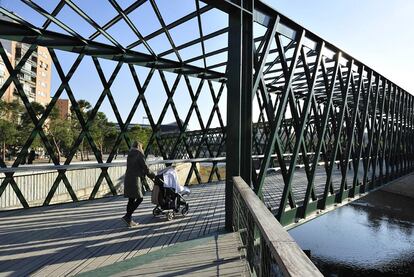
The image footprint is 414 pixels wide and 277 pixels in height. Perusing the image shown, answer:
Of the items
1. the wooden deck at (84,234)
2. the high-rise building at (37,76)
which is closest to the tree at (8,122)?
the high-rise building at (37,76)

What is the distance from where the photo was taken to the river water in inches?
Result: 915

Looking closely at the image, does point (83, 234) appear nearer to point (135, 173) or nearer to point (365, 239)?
point (135, 173)

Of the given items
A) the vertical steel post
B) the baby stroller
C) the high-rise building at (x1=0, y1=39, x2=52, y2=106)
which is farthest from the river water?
the high-rise building at (x1=0, y1=39, x2=52, y2=106)

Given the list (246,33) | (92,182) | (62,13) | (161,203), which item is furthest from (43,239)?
(92,182)

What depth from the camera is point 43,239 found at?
216 inches

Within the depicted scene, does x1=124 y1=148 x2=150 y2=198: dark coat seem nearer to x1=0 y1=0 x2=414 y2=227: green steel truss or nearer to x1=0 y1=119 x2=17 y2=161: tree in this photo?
x1=0 y1=0 x2=414 y2=227: green steel truss

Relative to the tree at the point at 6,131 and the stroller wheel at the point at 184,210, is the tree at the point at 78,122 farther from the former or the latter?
the stroller wheel at the point at 184,210

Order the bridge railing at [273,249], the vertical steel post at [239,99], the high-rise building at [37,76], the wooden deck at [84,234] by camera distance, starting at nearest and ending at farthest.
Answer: the bridge railing at [273,249] → the wooden deck at [84,234] → the vertical steel post at [239,99] → the high-rise building at [37,76]

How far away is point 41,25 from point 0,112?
31.7 metres

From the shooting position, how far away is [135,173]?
20.7 ft

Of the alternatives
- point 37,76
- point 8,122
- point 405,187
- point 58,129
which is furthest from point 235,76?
point 37,76

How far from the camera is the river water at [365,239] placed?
2325cm

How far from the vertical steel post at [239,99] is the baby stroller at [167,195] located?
1515mm

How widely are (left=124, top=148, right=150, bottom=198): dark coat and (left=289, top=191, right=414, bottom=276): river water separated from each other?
1982cm
